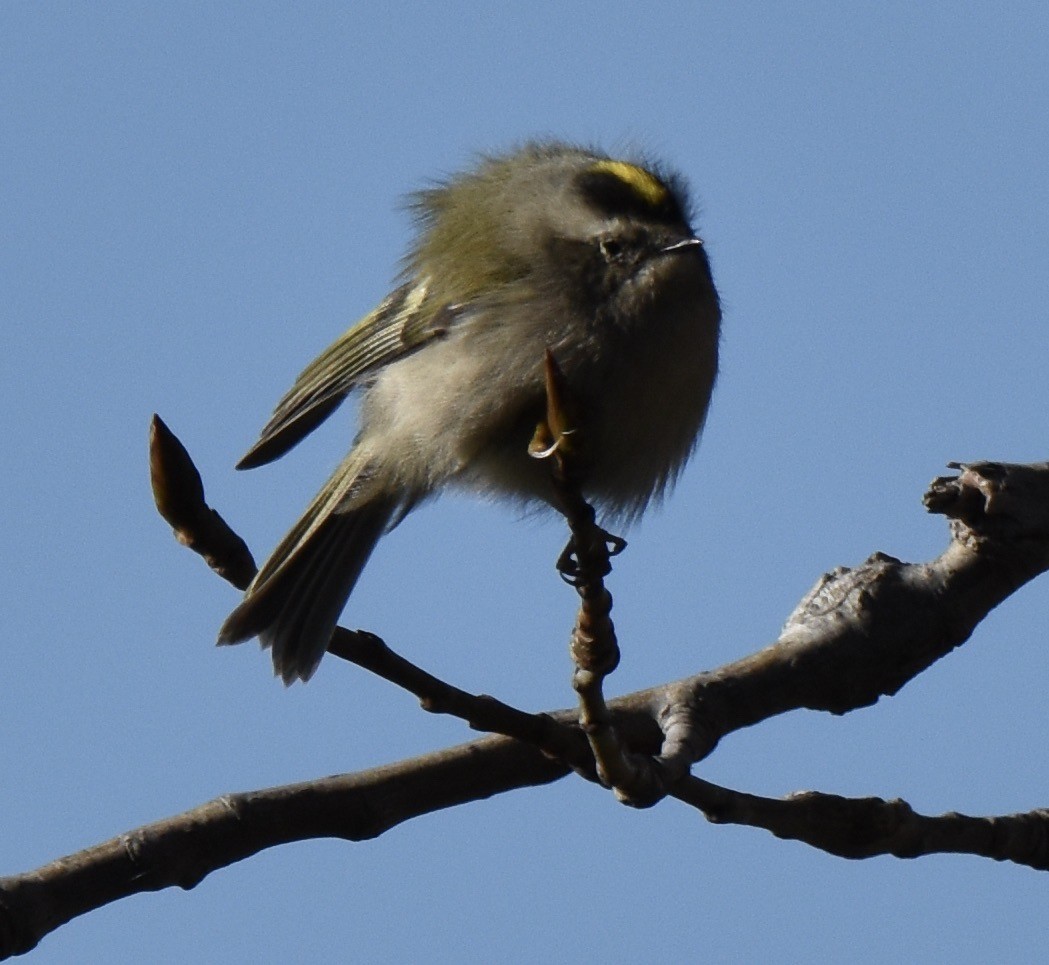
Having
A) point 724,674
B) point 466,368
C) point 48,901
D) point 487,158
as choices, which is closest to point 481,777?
point 724,674

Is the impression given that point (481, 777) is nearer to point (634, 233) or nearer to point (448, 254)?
point (634, 233)

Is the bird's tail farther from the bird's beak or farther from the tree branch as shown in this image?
the bird's beak

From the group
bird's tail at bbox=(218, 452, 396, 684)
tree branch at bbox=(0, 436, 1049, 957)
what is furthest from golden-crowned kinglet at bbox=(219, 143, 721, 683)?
tree branch at bbox=(0, 436, 1049, 957)

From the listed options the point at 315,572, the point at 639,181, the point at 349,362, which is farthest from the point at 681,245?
the point at 315,572

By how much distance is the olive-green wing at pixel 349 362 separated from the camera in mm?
3955

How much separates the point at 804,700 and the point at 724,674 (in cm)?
21

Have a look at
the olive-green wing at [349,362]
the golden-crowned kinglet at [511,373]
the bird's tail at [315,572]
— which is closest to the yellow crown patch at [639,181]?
the golden-crowned kinglet at [511,373]

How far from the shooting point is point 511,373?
3.43 m

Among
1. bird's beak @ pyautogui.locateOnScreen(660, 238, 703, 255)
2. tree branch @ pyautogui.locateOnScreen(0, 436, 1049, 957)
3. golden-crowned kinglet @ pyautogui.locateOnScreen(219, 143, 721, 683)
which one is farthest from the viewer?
bird's beak @ pyautogui.locateOnScreen(660, 238, 703, 255)

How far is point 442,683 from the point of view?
2.30 metres

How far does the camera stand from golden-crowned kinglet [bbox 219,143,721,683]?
11.3 ft

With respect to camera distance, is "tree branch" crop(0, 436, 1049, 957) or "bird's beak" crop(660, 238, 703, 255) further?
"bird's beak" crop(660, 238, 703, 255)

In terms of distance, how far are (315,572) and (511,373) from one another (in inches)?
28.5

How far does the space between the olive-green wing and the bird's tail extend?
0.20 meters
